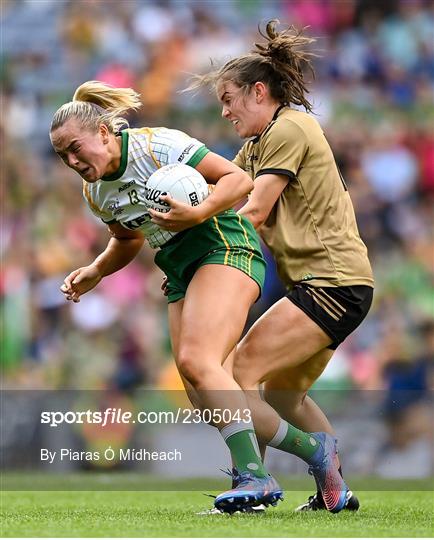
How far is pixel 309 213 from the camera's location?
17.6 ft

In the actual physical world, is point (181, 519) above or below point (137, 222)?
below

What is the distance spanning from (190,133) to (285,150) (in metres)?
7.05

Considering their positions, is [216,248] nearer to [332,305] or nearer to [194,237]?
[194,237]

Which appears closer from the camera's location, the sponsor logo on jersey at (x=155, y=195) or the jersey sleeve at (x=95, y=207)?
the sponsor logo on jersey at (x=155, y=195)

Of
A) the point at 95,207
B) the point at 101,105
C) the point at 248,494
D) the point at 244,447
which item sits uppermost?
the point at 101,105

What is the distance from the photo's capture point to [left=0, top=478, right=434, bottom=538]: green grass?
4.15 m

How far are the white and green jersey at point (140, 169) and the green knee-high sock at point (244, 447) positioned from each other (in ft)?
3.09

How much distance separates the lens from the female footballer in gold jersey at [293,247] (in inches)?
206

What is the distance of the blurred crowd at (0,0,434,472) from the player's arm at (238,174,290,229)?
13.2 ft

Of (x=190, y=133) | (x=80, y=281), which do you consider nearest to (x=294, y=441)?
(x=80, y=281)

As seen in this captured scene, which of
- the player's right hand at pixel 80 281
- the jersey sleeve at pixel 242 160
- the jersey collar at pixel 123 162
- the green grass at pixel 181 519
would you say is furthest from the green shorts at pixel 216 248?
the green grass at pixel 181 519
